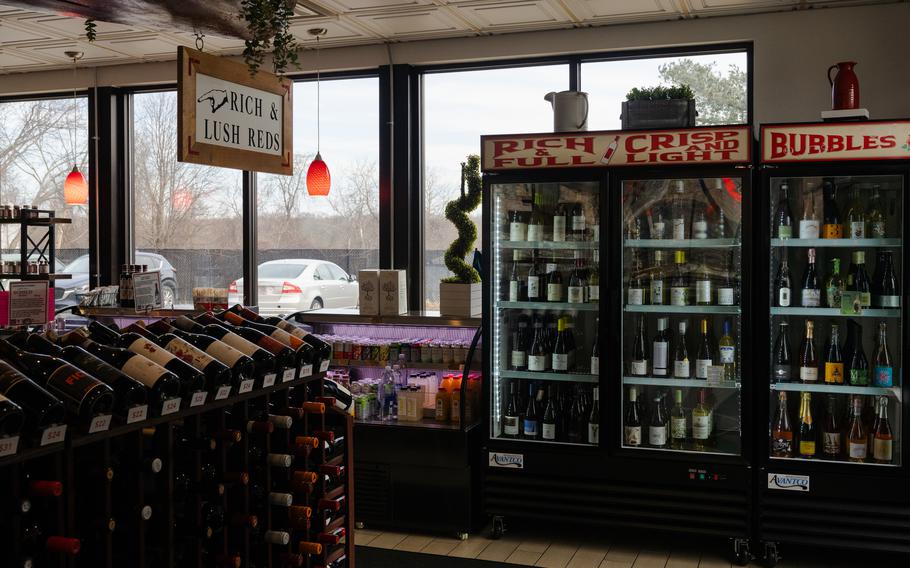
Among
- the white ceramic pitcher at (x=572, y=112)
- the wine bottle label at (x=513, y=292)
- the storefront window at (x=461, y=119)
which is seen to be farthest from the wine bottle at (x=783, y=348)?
the storefront window at (x=461, y=119)

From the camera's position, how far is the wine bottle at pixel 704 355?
4648mm

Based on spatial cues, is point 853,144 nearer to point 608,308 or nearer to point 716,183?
point 716,183

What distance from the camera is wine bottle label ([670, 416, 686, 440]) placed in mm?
4750

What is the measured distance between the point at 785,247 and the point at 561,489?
179 cm

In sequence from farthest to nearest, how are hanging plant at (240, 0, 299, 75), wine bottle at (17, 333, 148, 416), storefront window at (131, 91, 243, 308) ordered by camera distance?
storefront window at (131, 91, 243, 308) → hanging plant at (240, 0, 299, 75) → wine bottle at (17, 333, 148, 416)

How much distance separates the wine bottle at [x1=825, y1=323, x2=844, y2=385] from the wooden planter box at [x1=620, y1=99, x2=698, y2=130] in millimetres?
1358

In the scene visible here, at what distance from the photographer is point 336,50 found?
6.54 m

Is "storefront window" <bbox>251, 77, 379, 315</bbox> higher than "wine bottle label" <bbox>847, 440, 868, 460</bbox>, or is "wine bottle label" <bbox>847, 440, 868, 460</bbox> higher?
"storefront window" <bbox>251, 77, 379, 315</bbox>

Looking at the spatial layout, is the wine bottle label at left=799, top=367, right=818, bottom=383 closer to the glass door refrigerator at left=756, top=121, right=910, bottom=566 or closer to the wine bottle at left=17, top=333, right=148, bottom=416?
the glass door refrigerator at left=756, top=121, right=910, bottom=566

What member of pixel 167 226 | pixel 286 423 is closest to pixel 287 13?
pixel 286 423

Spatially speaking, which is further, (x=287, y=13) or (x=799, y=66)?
(x=799, y=66)

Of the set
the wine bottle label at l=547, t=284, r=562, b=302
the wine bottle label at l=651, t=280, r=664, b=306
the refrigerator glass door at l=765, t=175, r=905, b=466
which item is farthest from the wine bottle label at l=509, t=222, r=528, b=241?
the refrigerator glass door at l=765, t=175, r=905, b=466

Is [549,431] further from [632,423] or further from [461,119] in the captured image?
[461,119]

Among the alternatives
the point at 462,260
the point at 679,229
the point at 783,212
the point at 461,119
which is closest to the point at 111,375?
the point at 679,229
